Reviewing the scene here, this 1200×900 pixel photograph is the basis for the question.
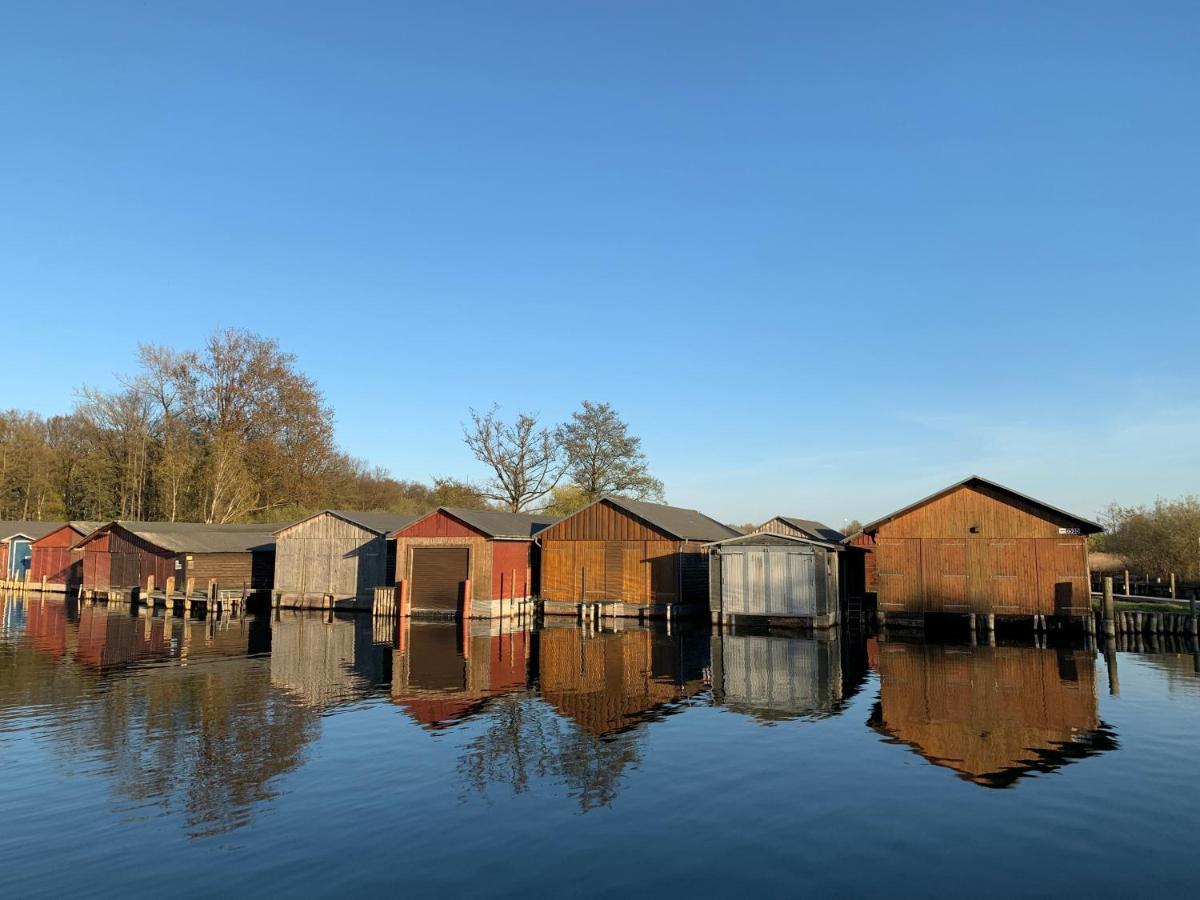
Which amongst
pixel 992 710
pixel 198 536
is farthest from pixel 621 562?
pixel 198 536

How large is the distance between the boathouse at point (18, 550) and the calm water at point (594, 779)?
5211cm

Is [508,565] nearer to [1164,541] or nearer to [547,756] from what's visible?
[547,756]

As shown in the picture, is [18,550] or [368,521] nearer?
[368,521]

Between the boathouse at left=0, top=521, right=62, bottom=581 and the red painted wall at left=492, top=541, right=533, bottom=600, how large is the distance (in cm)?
4594

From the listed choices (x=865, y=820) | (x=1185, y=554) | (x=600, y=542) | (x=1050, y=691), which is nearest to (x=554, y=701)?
(x=865, y=820)

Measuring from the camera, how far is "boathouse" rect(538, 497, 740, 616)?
4372cm

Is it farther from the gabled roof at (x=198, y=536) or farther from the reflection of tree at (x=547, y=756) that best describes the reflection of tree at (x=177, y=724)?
the gabled roof at (x=198, y=536)

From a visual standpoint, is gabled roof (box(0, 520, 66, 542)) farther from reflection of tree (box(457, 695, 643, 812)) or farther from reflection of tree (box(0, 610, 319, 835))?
reflection of tree (box(457, 695, 643, 812))

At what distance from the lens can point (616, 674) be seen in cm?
2538

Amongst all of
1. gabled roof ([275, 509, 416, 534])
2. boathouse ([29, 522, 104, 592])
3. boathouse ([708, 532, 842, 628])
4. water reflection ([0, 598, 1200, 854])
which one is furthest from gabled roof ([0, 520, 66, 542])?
boathouse ([708, 532, 842, 628])

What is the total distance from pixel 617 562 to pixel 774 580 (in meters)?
9.72

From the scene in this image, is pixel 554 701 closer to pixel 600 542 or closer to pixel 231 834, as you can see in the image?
pixel 231 834

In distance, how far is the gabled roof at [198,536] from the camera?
52.6m

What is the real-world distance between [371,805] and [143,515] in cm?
7748
